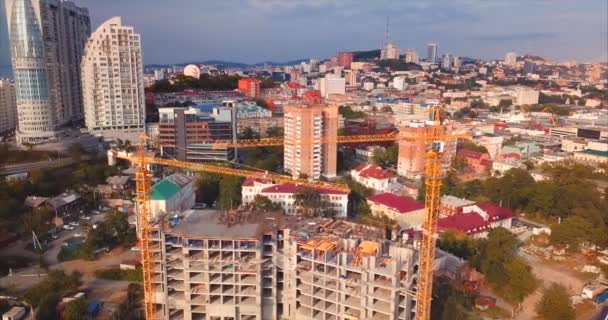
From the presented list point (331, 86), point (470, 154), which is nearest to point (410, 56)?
point (331, 86)

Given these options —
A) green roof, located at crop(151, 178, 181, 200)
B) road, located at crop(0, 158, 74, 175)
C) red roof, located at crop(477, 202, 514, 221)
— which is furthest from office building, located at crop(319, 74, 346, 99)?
green roof, located at crop(151, 178, 181, 200)

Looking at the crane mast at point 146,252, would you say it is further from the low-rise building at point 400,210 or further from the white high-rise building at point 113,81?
the white high-rise building at point 113,81

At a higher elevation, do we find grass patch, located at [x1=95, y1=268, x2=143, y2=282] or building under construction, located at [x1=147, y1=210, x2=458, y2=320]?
building under construction, located at [x1=147, y1=210, x2=458, y2=320]

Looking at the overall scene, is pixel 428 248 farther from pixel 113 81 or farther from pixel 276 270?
pixel 113 81

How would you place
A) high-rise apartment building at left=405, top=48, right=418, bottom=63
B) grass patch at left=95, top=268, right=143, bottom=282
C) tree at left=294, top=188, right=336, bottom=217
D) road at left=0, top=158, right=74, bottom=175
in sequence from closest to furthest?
grass patch at left=95, top=268, right=143, bottom=282 < tree at left=294, top=188, right=336, bottom=217 < road at left=0, top=158, right=74, bottom=175 < high-rise apartment building at left=405, top=48, right=418, bottom=63

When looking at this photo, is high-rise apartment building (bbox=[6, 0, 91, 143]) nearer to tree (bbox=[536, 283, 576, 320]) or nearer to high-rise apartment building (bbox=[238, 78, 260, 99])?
high-rise apartment building (bbox=[238, 78, 260, 99])

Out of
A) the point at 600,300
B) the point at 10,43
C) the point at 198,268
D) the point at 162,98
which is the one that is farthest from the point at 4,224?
the point at 162,98
